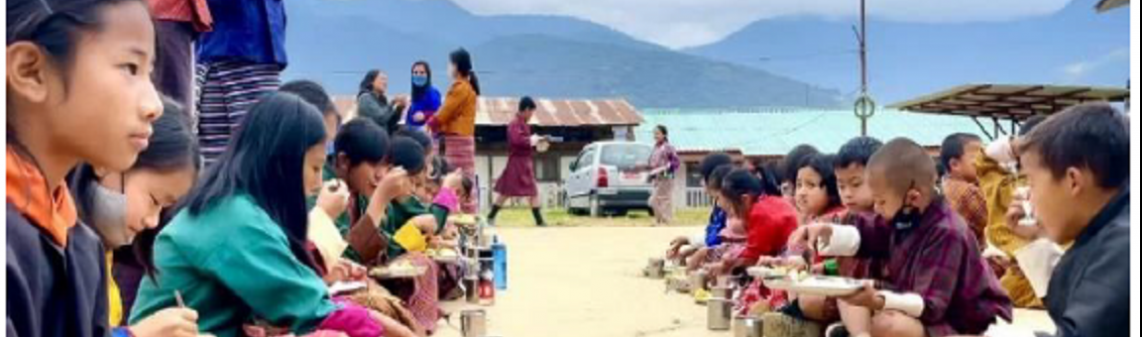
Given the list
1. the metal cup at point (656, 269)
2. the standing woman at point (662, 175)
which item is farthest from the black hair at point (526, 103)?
the metal cup at point (656, 269)

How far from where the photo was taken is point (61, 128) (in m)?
1.60

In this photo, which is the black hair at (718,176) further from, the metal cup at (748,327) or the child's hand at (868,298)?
the child's hand at (868,298)

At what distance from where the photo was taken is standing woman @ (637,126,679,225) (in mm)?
15859

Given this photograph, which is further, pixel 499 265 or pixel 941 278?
pixel 499 265

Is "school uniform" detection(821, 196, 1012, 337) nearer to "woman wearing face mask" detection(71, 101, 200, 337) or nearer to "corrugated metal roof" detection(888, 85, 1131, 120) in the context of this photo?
"woman wearing face mask" detection(71, 101, 200, 337)

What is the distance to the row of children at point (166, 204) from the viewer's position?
1563 mm

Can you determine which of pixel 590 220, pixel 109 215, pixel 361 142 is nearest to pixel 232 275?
pixel 109 215

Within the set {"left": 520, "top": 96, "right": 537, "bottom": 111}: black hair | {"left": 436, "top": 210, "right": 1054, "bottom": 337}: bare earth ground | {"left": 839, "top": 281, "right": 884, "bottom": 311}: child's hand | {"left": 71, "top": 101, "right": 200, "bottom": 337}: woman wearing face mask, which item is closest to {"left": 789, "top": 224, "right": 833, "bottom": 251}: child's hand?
{"left": 839, "top": 281, "right": 884, "bottom": 311}: child's hand

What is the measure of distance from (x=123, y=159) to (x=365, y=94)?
585cm

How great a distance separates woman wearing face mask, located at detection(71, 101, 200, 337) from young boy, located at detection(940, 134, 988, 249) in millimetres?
5022

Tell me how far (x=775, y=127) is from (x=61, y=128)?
2539cm

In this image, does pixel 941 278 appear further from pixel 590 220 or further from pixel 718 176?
pixel 590 220

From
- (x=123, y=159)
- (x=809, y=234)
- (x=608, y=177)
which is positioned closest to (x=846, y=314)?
(x=809, y=234)

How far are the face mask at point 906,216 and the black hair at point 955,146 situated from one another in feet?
9.89
